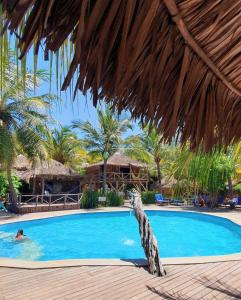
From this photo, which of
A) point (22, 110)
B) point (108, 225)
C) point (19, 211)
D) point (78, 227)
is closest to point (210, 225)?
point (108, 225)

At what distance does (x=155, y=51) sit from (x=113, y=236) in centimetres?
1211

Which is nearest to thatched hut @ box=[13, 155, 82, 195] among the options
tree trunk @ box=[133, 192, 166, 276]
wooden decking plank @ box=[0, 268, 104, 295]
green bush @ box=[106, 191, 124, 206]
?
green bush @ box=[106, 191, 124, 206]

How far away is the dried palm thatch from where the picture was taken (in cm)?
83

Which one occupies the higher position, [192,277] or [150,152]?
[150,152]

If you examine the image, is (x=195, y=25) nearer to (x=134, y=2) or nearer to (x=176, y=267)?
(x=134, y=2)

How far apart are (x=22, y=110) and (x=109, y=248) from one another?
7.75m

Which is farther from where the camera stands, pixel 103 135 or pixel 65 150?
pixel 65 150

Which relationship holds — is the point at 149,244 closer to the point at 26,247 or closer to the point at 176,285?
the point at 176,285

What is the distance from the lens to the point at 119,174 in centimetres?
2720

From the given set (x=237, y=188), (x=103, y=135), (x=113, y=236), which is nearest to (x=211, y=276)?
(x=113, y=236)

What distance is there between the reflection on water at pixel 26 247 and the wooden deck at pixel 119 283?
3848 millimetres

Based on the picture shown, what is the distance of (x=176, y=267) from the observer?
5746 millimetres

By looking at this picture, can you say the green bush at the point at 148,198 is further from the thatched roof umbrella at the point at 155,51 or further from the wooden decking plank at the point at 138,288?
the thatched roof umbrella at the point at 155,51

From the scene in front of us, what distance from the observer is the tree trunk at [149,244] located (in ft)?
17.7
